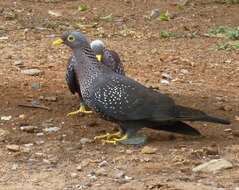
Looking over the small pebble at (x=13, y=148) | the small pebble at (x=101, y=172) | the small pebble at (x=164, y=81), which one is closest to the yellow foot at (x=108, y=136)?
the small pebble at (x=13, y=148)

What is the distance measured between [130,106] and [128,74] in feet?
9.33

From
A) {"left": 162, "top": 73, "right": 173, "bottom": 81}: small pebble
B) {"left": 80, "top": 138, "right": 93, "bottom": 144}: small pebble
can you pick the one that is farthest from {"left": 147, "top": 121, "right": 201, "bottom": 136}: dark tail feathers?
{"left": 162, "top": 73, "right": 173, "bottom": 81}: small pebble

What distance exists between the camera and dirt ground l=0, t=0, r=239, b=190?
5.86 metres

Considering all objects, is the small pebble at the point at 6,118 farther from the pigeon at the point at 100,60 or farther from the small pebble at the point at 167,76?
the small pebble at the point at 167,76

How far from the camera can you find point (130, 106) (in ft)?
21.4

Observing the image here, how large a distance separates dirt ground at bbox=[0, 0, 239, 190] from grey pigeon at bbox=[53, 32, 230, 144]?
6.6 inches

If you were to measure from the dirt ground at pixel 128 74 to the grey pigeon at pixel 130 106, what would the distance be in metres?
0.17

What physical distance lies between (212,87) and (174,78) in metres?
0.53

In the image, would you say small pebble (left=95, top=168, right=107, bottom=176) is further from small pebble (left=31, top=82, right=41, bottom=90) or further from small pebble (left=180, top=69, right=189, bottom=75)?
small pebble (left=180, top=69, right=189, bottom=75)

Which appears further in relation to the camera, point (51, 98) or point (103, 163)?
point (51, 98)

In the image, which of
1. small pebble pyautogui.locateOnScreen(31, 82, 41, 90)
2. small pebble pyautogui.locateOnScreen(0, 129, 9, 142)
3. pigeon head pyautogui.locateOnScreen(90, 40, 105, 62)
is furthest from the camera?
small pebble pyautogui.locateOnScreen(31, 82, 41, 90)

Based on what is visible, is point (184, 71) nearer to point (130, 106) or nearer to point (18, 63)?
point (18, 63)

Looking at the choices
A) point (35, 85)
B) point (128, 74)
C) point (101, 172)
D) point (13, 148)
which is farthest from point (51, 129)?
point (128, 74)

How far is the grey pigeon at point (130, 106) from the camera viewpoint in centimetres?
650
